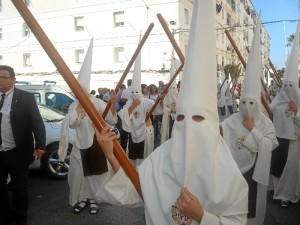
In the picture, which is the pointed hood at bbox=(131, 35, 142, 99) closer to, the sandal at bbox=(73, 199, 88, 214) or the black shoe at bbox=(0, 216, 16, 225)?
the sandal at bbox=(73, 199, 88, 214)

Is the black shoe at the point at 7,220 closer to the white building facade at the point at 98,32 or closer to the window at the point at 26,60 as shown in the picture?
the white building facade at the point at 98,32

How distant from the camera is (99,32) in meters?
27.9

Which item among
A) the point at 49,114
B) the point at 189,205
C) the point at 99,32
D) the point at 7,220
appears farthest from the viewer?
the point at 99,32

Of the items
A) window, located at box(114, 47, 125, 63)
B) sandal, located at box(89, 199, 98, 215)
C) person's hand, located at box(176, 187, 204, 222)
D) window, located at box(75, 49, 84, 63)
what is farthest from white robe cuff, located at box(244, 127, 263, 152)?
window, located at box(75, 49, 84, 63)

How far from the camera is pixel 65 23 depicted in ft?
96.8

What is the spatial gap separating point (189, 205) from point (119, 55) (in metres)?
25.9

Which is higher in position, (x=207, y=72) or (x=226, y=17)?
(x=226, y=17)

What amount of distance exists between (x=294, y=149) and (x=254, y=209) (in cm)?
229

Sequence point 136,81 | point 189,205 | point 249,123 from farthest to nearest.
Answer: point 136,81 < point 249,123 < point 189,205

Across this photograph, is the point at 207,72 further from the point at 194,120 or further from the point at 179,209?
the point at 179,209

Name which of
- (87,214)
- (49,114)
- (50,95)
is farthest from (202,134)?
(50,95)

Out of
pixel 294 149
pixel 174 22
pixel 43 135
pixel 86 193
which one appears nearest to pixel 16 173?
pixel 43 135

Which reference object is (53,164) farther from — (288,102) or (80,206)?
(288,102)

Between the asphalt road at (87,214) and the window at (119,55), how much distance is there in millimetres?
21676
